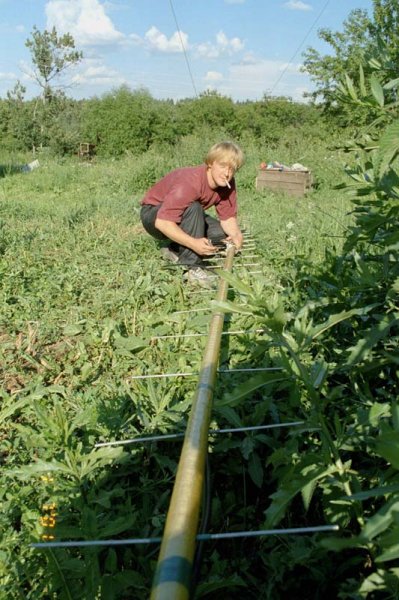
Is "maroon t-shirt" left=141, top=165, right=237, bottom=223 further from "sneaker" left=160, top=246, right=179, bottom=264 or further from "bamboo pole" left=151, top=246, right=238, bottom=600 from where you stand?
"bamboo pole" left=151, top=246, right=238, bottom=600

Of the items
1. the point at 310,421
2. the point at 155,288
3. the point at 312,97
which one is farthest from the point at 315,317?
the point at 312,97

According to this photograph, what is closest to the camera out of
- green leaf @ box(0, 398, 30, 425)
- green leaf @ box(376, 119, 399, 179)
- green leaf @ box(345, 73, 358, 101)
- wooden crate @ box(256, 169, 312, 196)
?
green leaf @ box(376, 119, 399, 179)

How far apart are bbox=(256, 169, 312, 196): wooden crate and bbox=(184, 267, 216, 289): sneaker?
18.1 ft

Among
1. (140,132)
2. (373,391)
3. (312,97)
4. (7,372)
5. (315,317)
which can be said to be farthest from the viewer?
(312,97)

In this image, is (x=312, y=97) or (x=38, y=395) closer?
(x=38, y=395)

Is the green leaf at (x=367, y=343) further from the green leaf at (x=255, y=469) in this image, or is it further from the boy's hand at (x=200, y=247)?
the boy's hand at (x=200, y=247)

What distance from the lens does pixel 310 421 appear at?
3.92 ft

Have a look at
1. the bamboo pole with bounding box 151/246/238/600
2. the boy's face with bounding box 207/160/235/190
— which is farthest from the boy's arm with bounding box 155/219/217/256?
the bamboo pole with bounding box 151/246/238/600

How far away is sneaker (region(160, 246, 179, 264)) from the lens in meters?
4.19

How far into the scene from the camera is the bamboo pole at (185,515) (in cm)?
Result: 74

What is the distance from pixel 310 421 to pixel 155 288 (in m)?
2.36

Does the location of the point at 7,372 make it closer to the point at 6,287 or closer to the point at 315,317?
the point at 6,287

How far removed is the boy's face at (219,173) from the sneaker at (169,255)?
0.61 metres

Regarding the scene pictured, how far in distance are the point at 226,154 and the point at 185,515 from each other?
11.0ft
